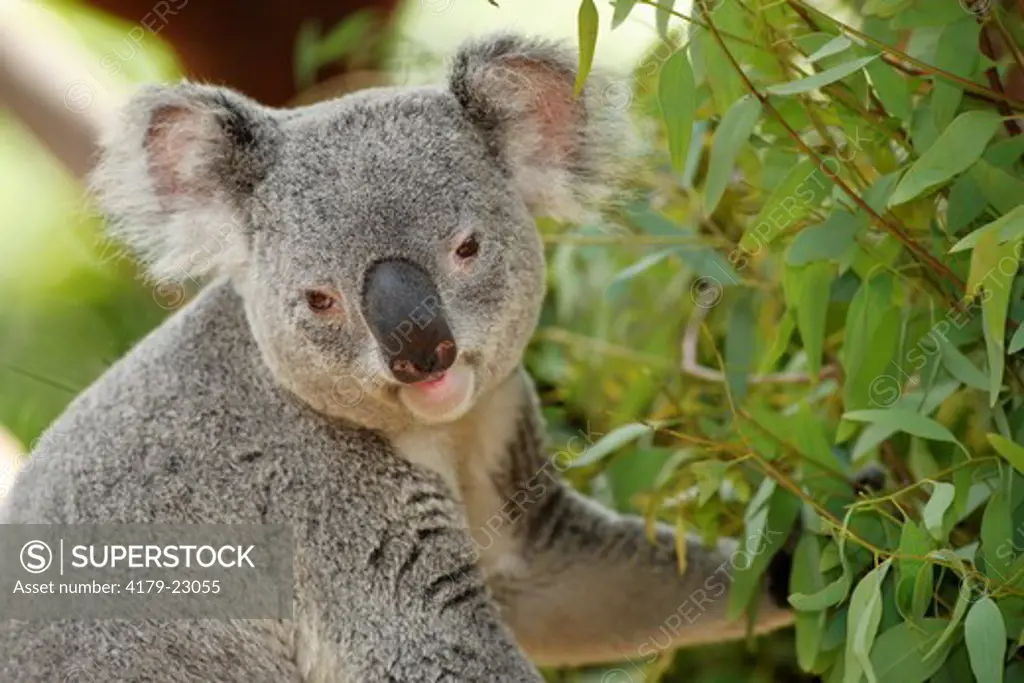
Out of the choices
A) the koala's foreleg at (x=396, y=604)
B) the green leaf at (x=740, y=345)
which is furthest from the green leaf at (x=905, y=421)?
the green leaf at (x=740, y=345)

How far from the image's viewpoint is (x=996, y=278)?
1.51m

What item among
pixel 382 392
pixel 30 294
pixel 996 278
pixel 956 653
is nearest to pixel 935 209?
pixel 996 278

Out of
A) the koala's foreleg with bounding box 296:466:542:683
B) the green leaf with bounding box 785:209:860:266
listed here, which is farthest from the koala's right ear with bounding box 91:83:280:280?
the green leaf with bounding box 785:209:860:266

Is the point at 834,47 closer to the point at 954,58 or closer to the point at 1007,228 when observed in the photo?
the point at 954,58

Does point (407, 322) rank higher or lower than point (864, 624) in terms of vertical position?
→ higher

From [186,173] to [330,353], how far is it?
447mm

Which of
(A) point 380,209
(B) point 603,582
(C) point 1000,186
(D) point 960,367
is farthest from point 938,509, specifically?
(B) point 603,582

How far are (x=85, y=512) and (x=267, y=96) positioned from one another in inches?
72.5

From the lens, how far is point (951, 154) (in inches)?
64.3

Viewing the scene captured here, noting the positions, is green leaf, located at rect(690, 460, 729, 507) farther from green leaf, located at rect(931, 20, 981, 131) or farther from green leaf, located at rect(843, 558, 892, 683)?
green leaf, located at rect(931, 20, 981, 131)

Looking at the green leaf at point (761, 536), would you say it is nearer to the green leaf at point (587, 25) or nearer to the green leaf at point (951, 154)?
the green leaf at point (951, 154)

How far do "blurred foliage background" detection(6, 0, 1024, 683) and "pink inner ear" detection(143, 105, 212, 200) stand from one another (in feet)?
1.23

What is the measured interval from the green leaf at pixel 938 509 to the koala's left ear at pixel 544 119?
0.88 metres

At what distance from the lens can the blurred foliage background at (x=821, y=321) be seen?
66.2 inches
